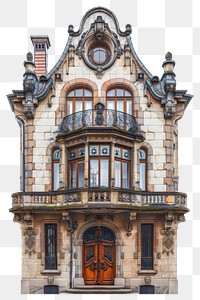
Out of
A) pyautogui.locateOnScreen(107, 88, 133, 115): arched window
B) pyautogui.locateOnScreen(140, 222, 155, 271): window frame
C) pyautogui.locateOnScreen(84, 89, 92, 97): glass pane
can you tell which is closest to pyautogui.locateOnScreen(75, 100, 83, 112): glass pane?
pyautogui.locateOnScreen(84, 89, 92, 97): glass pane

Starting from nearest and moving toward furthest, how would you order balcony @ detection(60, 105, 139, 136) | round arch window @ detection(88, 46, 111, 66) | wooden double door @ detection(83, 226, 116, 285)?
balcony @ detection(60, 105, 139, 136) < wooden double door @ detection(83, 226, 116, 285) < round arch window @ detection(88, 46, 111, 66)

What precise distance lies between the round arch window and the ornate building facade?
0.20 feet

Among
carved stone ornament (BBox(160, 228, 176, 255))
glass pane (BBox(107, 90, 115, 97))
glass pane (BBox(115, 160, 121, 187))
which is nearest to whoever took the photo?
glass pane (BBox(115, 160, 121, 187))

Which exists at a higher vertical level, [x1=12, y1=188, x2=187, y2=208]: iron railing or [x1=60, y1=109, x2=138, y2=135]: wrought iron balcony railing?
[x1=60, y1=109, x2=138, y2=135]: wrought iron balcony railing

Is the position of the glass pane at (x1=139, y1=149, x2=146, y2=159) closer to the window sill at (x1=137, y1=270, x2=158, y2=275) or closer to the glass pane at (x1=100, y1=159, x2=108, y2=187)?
the glass pane at (x1=100, y1=159, x2=108, y2=187)

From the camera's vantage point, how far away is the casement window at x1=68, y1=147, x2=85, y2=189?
107 ft

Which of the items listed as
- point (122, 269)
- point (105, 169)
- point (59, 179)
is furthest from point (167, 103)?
point (122, 269)

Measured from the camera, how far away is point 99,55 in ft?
114

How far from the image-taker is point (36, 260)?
108ft

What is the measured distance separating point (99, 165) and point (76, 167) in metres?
1.44

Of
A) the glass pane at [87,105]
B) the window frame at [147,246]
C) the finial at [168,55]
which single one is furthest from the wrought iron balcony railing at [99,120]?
the window frame at [147,246]

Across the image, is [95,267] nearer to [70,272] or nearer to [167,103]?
[70,272]

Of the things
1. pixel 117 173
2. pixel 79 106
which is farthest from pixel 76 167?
pixel 79 106

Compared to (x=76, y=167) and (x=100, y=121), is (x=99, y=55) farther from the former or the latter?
(x=76, y=167)
